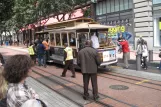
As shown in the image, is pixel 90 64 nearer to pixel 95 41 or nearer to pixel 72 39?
pixel 95 41

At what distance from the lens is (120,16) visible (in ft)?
76.0

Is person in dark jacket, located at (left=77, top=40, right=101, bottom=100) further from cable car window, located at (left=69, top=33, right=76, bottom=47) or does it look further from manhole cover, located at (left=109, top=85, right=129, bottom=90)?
cable car window, located at (left=69, top=33, right=76, bottom=47)

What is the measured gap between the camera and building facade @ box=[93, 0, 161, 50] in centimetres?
1992

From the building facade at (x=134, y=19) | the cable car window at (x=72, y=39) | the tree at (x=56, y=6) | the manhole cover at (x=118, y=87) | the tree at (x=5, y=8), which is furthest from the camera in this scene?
A: the tree at (x=56, y=6)

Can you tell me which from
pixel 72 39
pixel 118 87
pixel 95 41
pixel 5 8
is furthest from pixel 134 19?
pixel 118 87

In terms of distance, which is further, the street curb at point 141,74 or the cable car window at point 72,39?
the cable car window at point 72,39

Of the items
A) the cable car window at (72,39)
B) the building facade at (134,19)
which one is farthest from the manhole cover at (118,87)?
the building facade at (134,19)

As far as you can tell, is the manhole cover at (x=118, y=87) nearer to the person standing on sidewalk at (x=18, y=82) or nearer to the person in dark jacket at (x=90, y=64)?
the person in dark jacket at (x=90, y=64)

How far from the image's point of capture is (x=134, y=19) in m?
21.5

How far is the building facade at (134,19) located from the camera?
65.4ft

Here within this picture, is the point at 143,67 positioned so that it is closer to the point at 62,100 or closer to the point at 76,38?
the point at 76,38

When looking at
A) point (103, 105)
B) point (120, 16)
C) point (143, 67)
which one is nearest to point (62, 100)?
point (103, 105)

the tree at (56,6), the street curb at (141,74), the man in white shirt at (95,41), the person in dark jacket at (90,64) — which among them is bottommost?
the street curb at (141,74)

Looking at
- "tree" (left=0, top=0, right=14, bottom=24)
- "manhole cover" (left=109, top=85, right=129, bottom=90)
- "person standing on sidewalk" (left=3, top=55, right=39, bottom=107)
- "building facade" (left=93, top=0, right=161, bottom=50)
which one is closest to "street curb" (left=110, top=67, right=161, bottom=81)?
"manhole cover" (left=109, top=85, right=129, bottom=90)
